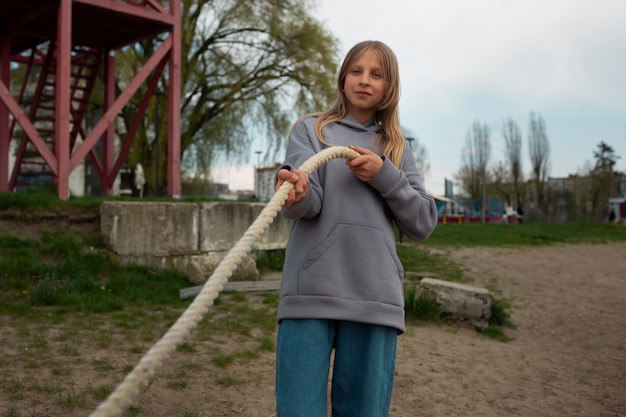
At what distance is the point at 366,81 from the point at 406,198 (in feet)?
1.38

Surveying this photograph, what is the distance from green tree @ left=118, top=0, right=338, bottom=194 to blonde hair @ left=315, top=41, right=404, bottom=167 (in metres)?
Result: 12.1

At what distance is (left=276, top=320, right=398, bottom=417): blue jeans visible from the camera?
1.58 meters

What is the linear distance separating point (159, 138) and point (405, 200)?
12.5 meters

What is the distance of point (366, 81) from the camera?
1.81 m

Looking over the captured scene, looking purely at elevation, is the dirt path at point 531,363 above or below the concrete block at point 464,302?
below

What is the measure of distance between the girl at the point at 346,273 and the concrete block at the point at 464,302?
3838mm

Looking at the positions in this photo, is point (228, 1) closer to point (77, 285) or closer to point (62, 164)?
point (62, 164)

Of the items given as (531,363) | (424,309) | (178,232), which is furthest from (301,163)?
(178,232)

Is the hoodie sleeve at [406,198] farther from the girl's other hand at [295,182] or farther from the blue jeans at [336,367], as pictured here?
the blue jeans at [336,367]

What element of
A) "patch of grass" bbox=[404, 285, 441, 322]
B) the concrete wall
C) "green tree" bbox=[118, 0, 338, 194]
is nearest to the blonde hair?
"patch of grass" bbox=[404, 285, 441, 322]

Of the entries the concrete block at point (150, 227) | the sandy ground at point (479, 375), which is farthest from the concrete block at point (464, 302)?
the concrete block at point (150, 227)

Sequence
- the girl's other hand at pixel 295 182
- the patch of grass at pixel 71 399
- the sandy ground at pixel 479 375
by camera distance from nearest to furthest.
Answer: the girl's other hand at pixel 295 182 < the patch of grass at pixel 71 399 < the sandy ground at pixel 479 375

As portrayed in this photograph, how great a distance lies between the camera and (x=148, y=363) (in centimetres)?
103

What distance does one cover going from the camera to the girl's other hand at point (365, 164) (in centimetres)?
163
